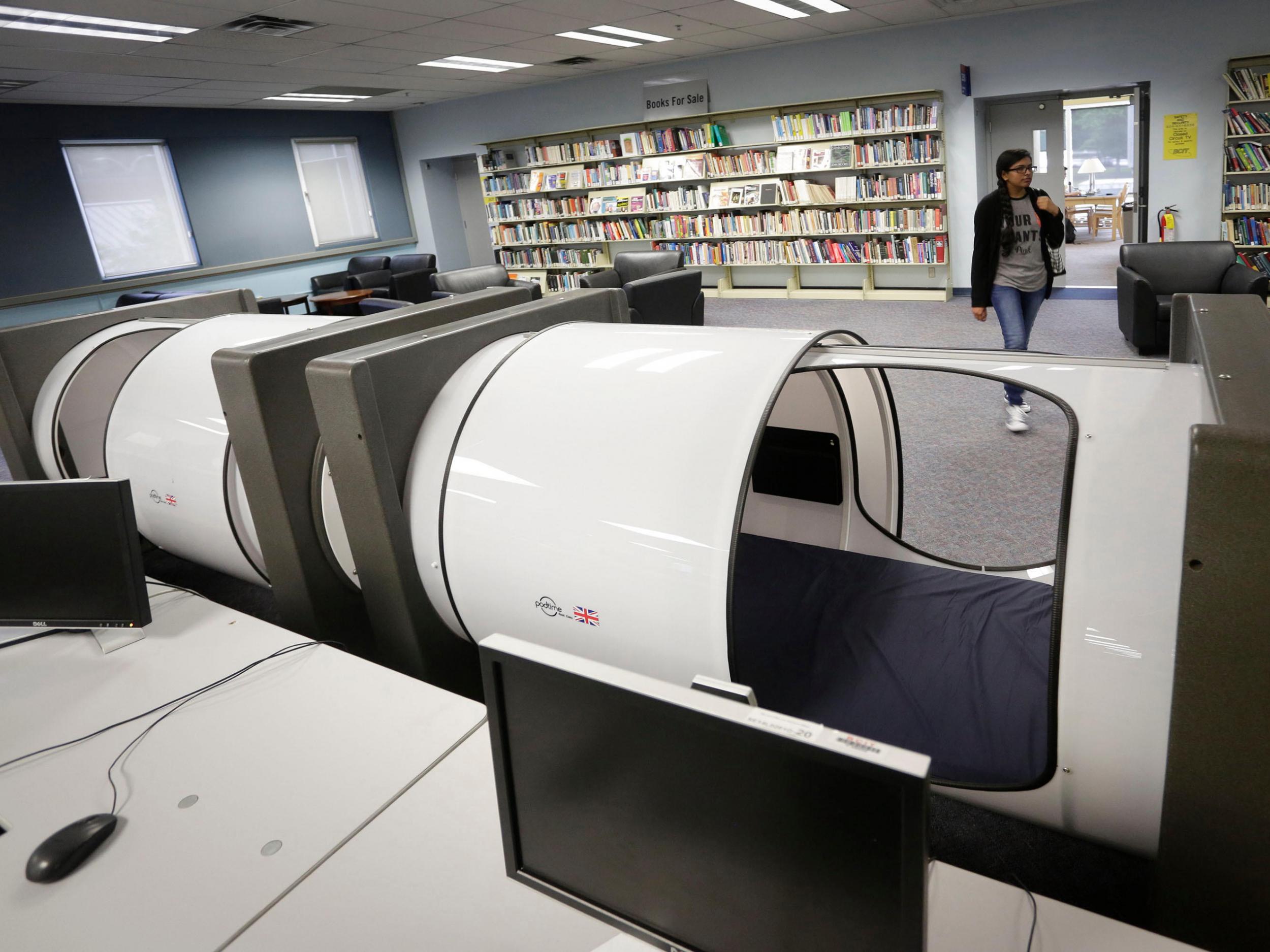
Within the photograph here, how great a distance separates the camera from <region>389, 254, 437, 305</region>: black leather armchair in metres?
9.43

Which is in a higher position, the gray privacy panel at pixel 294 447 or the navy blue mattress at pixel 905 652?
the gray privacy panel at pixel 294 447

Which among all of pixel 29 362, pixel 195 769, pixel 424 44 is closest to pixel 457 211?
pixel 424 44

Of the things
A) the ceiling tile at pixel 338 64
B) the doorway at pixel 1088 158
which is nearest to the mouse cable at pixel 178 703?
the doorway at pixel 1088 158

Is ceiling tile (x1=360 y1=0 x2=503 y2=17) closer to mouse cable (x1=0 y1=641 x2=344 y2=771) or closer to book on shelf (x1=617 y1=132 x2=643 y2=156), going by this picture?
book on shelf (x1=617 y1=132 x2=643 y2=156)

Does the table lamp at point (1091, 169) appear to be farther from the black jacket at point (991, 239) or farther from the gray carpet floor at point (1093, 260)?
the black jacket at point (991, 239)

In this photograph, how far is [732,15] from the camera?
6906mm

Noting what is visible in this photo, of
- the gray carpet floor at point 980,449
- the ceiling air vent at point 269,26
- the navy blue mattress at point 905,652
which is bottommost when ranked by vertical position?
the gray carpet floor at point 980,449

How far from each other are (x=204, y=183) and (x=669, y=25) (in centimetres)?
612

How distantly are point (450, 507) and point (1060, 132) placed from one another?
8822mm

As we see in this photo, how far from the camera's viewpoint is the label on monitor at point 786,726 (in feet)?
2.23

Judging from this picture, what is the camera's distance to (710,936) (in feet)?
→ 2.67

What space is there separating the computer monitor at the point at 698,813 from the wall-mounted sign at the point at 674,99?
9474 millimetres

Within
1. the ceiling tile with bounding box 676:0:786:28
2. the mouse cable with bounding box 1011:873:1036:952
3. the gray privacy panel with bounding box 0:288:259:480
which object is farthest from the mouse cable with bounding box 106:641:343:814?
the ceiling tile with bounding box 676:0:786:28

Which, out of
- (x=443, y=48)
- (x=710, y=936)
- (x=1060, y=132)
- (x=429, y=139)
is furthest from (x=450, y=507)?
(x=429, y=139)
